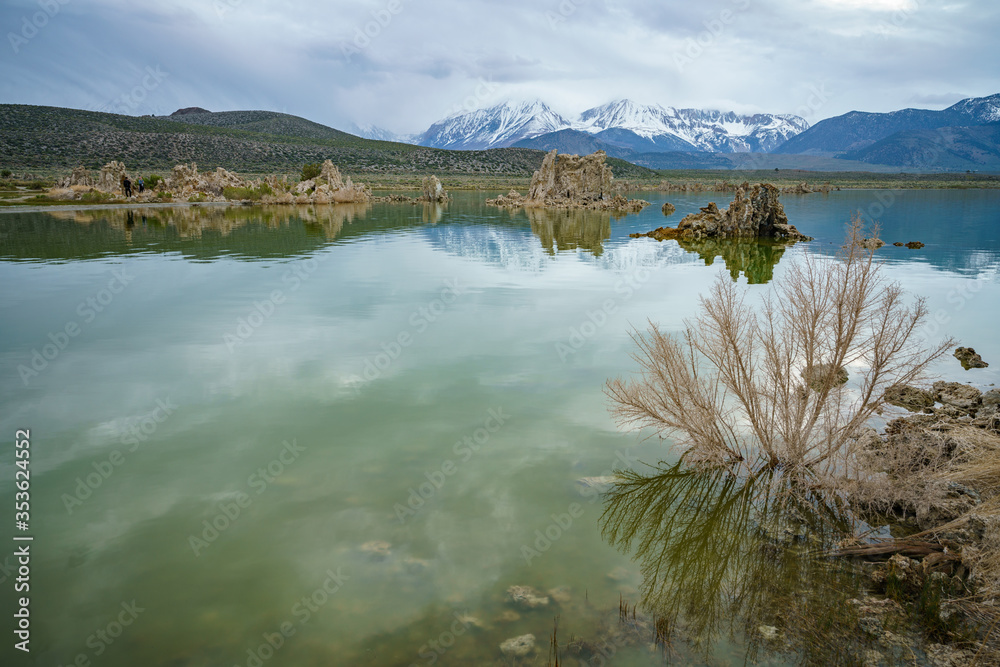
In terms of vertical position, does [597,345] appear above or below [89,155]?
below

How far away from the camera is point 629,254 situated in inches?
1037

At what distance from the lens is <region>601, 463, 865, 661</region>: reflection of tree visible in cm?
469

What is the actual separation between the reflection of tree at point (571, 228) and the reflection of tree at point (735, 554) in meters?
20.0

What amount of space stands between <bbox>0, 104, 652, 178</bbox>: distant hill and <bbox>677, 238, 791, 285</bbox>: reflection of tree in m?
73.9

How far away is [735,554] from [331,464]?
4.69m

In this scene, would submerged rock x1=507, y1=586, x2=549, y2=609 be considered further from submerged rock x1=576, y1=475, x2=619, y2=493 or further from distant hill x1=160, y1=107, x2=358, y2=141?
distant hill x1=160, y1=107, x2=358, y2=141

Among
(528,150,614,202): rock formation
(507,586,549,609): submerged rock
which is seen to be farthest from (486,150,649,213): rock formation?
(507,586,549,609): submerged rock

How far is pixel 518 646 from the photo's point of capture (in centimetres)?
450

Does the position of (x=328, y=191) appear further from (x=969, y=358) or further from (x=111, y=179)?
(x=969, y=358)

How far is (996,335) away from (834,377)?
33.6 ft

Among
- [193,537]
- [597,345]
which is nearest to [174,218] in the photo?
[597,345]

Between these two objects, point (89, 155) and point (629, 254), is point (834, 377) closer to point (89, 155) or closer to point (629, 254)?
point (629, 254)

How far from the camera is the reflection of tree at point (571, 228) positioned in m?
29.3

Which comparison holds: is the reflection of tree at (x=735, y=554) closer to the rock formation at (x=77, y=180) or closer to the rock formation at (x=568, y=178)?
the rock formation at (x=77, y=180)
